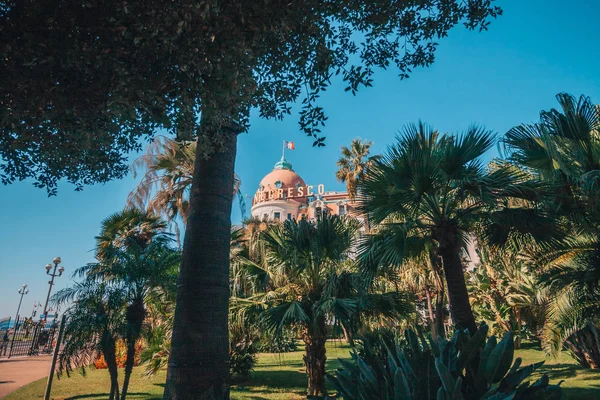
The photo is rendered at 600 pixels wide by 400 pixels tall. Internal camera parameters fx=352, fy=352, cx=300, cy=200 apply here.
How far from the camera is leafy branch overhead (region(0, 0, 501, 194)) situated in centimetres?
303

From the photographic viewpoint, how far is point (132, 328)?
28.0 ft

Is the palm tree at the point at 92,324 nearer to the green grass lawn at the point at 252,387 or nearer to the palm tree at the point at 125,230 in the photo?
the green grass lawn at the point at 252,387

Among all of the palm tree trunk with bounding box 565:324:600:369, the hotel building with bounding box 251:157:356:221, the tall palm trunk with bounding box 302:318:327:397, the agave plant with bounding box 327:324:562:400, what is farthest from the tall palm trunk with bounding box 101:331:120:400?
the hotel building with bounding box 251:157:356:221

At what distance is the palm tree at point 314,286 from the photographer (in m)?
8.30

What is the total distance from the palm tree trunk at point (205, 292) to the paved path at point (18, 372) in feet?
33.0

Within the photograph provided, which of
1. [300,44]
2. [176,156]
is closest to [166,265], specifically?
[300,44]

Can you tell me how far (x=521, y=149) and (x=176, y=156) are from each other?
1415cm

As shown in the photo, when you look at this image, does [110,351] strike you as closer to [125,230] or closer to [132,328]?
[132,328]

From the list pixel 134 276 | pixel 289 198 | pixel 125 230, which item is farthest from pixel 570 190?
pixel 289 198

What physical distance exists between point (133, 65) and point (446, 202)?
577 centimetres

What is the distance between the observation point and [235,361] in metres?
11.8

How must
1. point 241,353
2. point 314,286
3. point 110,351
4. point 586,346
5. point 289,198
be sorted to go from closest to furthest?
1. point 110,351
2. point 314,286
3. point 241,353
4. point 586,346
5. point 289,198

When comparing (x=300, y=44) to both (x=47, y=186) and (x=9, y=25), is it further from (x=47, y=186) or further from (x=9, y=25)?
(x=47, y=186)

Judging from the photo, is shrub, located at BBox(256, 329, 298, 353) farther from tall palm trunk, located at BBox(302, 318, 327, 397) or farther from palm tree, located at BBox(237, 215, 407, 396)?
tall palm trunk, located at BBox(302, 318, 327, 397)
